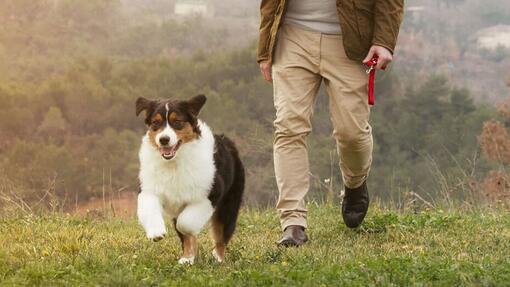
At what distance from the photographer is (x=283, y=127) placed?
6.28 m

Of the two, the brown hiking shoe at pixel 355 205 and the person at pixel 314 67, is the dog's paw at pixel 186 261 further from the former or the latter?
the brown hiking shoe at pixel 355 205

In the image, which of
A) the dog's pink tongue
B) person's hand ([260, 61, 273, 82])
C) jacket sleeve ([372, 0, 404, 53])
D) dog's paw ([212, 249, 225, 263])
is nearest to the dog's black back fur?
dog's paw ([212, 249, 225, 263])

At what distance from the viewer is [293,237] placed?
627 centimetres

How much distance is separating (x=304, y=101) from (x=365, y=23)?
2.42ft

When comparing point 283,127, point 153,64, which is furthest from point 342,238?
point 153,64

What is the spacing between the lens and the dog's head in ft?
17.2

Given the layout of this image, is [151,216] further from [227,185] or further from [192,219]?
[227,185]

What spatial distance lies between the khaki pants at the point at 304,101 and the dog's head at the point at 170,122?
1.04 m

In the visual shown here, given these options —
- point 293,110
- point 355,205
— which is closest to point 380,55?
point 293,110

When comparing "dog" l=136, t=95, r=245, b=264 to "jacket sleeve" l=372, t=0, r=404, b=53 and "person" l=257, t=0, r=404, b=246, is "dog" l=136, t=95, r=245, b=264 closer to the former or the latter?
"person" l=257, t=0, r=404, b=246

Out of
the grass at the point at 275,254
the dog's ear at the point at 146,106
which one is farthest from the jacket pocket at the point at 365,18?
the dog's ear at the point at 146,106

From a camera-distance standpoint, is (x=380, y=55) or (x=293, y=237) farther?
(x=293, y=237)

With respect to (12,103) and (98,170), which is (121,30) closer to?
(12,103)

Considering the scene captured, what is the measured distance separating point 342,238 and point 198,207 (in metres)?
1.70
